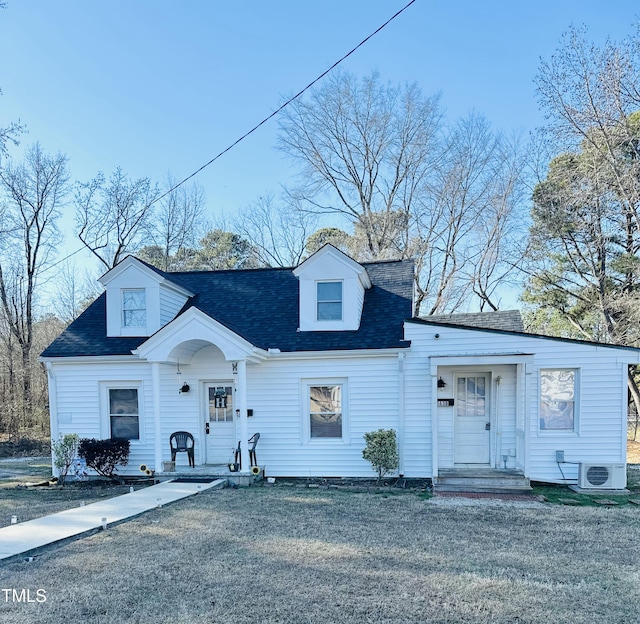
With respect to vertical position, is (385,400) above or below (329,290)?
below

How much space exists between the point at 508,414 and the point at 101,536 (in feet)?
25.9

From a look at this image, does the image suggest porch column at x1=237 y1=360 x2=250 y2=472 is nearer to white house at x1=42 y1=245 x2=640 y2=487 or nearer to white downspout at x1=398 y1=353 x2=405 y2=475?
white house at x1=42 y1=245 x2=640 y2=487

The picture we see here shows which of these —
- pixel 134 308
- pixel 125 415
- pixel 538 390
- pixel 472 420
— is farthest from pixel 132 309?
pixel 538 390

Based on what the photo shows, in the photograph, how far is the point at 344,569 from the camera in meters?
4.73

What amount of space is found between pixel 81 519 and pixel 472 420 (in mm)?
7644

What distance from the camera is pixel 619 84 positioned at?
15047 millimetres

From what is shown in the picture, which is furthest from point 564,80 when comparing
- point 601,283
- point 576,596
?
point 576,596

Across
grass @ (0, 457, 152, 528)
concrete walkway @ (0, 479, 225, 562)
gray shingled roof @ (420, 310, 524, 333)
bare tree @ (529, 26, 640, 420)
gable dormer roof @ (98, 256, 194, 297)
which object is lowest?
grass @ (0, 457, 152, 528)

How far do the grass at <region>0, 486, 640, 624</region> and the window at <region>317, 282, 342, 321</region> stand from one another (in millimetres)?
4799

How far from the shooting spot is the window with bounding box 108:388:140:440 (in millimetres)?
10883

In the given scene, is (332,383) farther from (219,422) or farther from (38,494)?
(38,494)

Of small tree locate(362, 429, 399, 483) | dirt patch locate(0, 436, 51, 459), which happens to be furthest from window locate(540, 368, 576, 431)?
dirt patch locate(0, 436, 51, 459)

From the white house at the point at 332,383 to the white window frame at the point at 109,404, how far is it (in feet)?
0.09

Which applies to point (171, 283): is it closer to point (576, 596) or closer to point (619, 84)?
point (576, 596)
